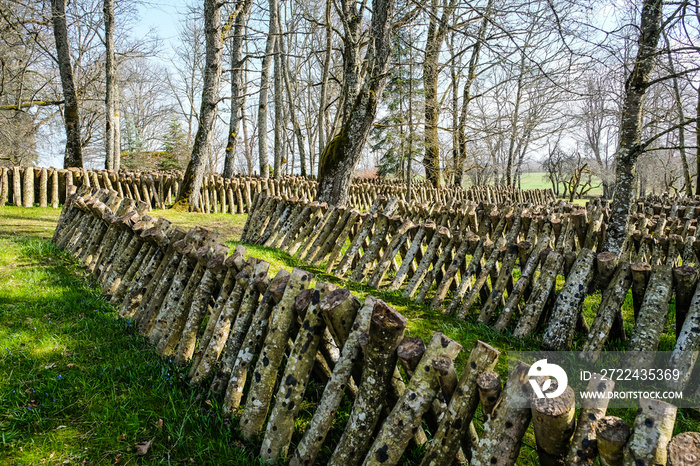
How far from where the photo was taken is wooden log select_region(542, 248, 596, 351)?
322cm

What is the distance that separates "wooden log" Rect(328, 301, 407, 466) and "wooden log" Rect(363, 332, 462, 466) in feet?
0.37

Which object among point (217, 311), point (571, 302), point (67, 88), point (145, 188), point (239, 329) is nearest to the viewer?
point (239, 329)

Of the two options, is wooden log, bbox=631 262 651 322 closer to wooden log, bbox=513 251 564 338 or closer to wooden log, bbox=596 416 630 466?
wooden log, bbox=513 251 564 338

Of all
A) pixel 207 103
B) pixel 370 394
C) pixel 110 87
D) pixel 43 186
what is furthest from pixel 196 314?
pixel 110 87

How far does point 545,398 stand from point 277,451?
53.5 inches

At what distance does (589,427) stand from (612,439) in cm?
11

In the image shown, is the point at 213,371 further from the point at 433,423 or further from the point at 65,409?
the point at 433,423

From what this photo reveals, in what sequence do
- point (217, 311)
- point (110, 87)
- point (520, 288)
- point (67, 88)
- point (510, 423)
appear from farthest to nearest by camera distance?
point (110, 87), point (67, 88), point (520, 288), point (217, 311), point (510, 423)

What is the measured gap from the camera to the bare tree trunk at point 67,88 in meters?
11.8

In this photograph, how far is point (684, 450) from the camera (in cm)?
115

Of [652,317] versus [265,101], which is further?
[265,101]

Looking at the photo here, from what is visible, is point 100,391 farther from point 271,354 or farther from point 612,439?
point 612,439

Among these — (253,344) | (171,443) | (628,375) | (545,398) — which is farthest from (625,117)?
(171,443)

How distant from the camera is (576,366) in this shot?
308 centimetres
